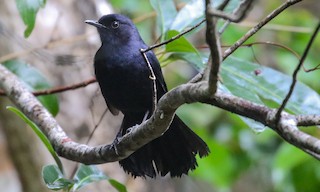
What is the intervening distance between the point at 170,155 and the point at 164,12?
98 centimetres

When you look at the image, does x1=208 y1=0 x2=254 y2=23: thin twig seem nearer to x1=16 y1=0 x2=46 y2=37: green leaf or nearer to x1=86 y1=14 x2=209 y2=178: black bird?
x1=86 y1=14 x2=209 y2=178: black bird

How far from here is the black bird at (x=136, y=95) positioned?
2727 millimetres

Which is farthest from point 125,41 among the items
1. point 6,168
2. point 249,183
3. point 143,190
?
point 249,183

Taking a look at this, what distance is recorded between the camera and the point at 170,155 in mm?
2746

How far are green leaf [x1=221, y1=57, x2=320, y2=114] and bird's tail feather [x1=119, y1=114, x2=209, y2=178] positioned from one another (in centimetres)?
35

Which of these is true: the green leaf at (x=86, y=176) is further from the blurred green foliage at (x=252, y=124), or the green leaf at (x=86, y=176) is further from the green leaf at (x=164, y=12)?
the green leaf at (x=164, y=12)

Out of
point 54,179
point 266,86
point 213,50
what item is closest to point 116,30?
point 266,86

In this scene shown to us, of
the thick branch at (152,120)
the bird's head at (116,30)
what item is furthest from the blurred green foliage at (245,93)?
the thick branch at (152,120)

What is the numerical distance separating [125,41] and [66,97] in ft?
4.27

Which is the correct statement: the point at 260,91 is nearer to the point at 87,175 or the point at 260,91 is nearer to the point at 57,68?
the point at 87,175

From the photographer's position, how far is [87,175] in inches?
111

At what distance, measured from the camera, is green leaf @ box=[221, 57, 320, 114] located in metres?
2.90

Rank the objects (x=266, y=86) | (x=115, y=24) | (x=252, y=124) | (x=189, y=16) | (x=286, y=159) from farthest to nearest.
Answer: (x=286, y=159), (x=115, y=24), (x=189, y=16), (x=266, y=86), (x=252, y=124)

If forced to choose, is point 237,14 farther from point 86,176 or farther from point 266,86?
point 266,86
